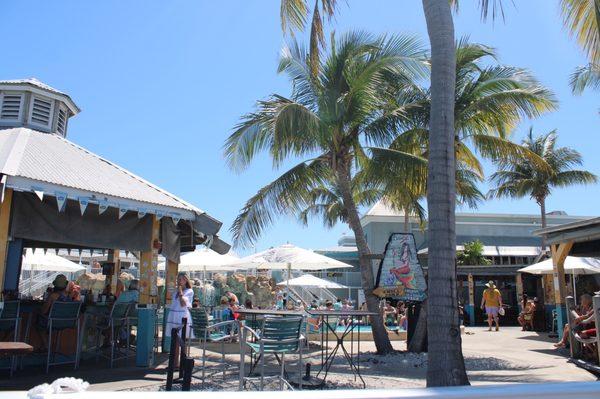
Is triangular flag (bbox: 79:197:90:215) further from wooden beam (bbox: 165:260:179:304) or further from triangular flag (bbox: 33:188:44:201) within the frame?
wooden beam (bbox: 165:260:179:304)

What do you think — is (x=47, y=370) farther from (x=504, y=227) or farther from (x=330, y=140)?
(x=504, y=227)

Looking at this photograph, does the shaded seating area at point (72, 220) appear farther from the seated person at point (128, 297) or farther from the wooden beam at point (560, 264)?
the wooden beam at point (560, 264)

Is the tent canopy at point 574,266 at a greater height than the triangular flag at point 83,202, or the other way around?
the triangular flag at point 83,202

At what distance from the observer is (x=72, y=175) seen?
931 centimetres

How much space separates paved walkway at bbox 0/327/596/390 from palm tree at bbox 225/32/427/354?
197 cm

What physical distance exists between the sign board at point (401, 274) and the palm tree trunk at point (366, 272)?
1.88ft

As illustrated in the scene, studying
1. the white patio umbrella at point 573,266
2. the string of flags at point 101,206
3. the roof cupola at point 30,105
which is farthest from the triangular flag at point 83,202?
the white patio umbrella at point 573,266

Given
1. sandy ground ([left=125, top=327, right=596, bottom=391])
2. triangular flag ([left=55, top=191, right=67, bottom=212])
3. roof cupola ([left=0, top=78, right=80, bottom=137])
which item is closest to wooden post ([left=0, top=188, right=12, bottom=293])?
triangular flag ([left=55, top=191, right=67, bottom=212])

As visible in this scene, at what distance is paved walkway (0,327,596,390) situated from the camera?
8188 millimetres

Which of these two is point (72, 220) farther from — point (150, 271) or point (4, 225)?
point (150, 271)

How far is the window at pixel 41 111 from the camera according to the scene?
37.7ft

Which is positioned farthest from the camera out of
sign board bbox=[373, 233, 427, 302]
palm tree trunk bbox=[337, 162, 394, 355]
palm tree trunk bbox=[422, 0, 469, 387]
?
palm tree trunk bbox=[337, 162, 394, 355]

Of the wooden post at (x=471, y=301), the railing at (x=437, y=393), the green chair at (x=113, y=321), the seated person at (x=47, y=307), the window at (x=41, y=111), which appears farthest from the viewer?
the wooden post at (x=471, y=301)

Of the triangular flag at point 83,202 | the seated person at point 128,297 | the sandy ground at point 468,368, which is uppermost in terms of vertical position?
the triangular flag at point 83,202
